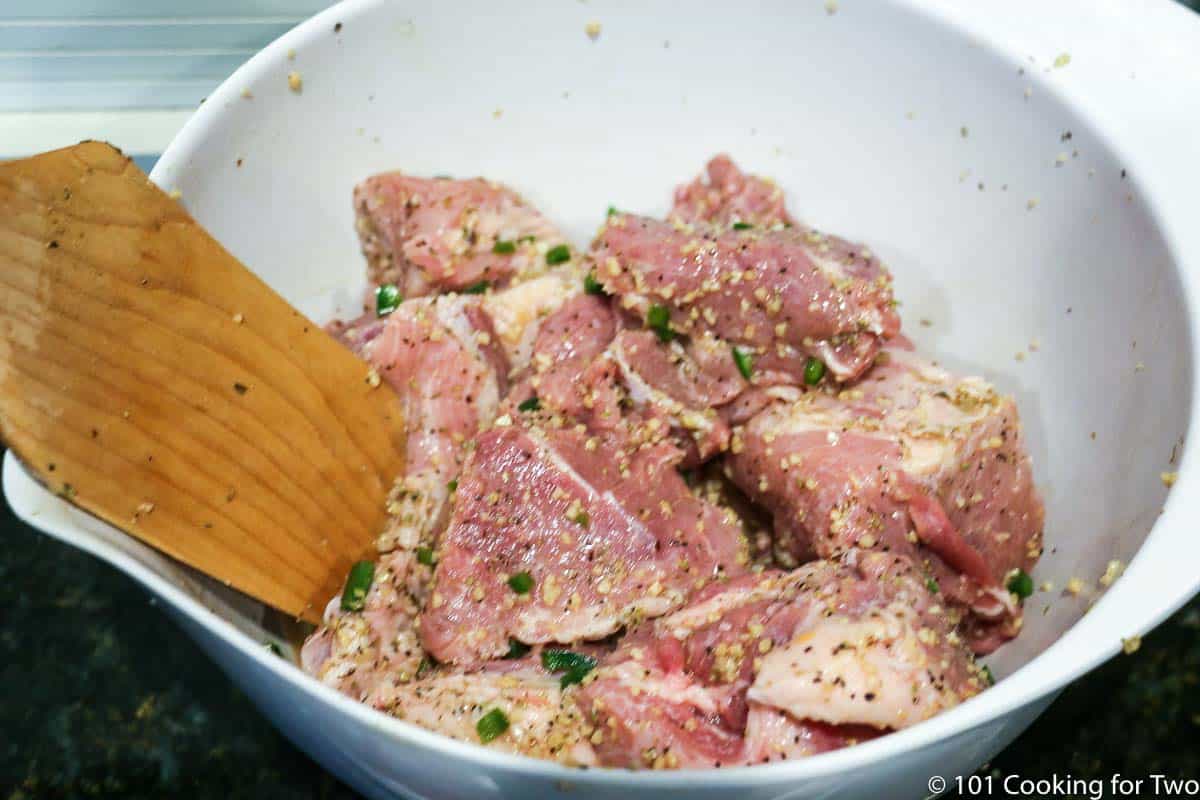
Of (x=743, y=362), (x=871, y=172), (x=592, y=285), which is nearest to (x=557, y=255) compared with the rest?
(x=592, y=285)

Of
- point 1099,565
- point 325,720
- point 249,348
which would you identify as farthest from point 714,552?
point 249,348

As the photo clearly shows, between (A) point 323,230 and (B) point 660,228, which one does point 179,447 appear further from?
(B) point 660,228

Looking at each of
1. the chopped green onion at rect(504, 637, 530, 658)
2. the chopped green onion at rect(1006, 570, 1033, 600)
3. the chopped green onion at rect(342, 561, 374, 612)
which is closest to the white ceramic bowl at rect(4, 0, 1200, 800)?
the chopped green onion at rect(1006, 570, 1033, 600)

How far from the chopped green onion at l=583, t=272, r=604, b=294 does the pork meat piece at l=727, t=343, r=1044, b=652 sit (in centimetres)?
42

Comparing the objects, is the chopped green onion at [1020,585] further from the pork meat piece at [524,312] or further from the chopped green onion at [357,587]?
the chopped green onion at [357,587]

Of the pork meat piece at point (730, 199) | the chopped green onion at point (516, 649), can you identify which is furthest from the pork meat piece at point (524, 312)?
the chopped green onion at point (516, 649)

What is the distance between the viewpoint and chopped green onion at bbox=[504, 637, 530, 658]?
1.61 m

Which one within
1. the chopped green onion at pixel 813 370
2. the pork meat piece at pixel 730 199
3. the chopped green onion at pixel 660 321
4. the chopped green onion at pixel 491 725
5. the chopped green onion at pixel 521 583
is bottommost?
the chopped green onion at pixel 521 583

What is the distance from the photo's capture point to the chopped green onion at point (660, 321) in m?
1.84

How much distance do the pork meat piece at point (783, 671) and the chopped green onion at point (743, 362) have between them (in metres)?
0.42

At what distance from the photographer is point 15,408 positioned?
4.14ft

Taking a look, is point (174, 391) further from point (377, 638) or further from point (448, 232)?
point (448, 232)

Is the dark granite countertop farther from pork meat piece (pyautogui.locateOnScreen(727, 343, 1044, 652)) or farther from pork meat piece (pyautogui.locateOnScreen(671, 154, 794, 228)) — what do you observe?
pork meat piece (pyautogui.locateOnScreen(671, 154, 794, 228))

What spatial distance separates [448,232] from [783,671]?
1.16 m
